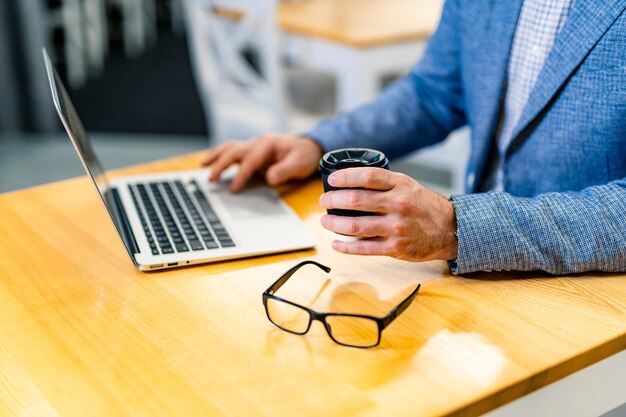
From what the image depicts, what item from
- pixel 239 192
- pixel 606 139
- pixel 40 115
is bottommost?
pixel 40 115

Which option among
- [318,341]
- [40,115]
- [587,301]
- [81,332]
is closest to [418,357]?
[318,341]

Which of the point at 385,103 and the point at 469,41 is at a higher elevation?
the point at 469,41

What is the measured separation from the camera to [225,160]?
1.30m

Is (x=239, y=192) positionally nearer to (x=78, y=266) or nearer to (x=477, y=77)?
(x=78, y=266)

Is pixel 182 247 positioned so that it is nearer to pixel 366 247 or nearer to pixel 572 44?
pixel 366 247

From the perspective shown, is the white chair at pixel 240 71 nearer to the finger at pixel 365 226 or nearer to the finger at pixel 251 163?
the finger at pixel 251 163

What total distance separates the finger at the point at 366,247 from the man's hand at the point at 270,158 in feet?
1.11

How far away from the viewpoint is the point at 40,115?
3902 millimetres

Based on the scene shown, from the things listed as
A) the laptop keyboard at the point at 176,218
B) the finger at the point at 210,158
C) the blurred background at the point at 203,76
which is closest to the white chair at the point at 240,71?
the blurred background at the point at 203,76

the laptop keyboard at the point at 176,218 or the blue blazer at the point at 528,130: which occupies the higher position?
the blue blazer at the point at 528,130

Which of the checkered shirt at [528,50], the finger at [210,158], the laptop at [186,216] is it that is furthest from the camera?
the finger at [210,158]

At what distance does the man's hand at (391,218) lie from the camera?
95 cm

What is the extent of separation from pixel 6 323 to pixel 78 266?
0.51ft

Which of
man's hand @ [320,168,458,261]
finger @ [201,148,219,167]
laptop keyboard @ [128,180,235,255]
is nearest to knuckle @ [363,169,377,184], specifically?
man's hand @ [320,168,458,261]
